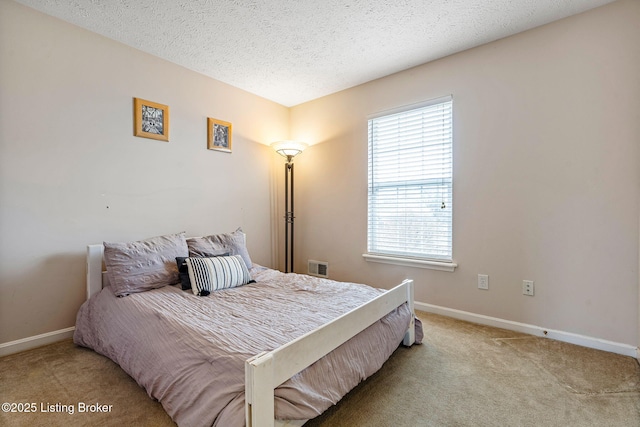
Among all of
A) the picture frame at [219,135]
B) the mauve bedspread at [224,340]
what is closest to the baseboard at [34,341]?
the mauve bedspread at [224,340]

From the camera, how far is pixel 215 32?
238cm

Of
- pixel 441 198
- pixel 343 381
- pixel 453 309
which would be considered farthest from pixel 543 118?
pixel 343 381

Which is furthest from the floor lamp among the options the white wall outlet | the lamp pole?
the white wall outlet

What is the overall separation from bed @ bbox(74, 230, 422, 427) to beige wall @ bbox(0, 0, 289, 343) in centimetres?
28

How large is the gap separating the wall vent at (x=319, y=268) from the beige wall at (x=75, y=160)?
1.30 meters

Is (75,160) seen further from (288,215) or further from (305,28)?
(288,215)

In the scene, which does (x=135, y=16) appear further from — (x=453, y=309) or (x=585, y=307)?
(x=585, y=307)

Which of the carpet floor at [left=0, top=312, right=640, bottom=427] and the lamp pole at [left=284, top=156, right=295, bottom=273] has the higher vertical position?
the lamp pole at [left=284, top=156, right=295, bottom=273]

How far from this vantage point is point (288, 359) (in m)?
1.15

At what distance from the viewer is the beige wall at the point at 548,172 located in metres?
2.03

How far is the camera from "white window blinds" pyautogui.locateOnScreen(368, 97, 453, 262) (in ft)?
9.12

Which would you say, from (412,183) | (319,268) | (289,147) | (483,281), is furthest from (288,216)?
(483,281)

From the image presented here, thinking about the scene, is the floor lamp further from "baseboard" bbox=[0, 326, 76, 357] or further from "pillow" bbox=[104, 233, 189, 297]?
"baseboard" bbox=[0, 326, 76, 357]

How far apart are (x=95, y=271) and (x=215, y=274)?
920 mm
